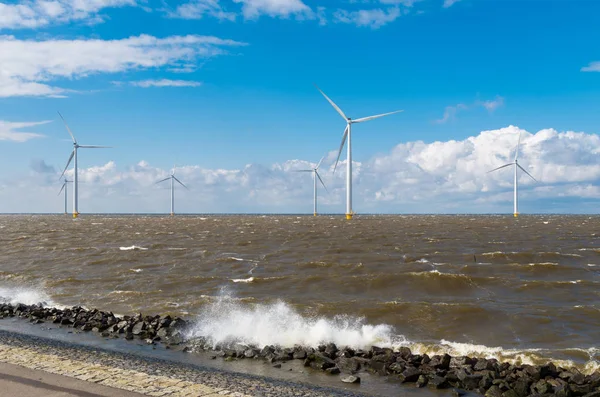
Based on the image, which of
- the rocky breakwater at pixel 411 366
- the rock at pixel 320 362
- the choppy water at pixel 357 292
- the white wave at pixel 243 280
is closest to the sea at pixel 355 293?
the choppy water at pixel 357 292

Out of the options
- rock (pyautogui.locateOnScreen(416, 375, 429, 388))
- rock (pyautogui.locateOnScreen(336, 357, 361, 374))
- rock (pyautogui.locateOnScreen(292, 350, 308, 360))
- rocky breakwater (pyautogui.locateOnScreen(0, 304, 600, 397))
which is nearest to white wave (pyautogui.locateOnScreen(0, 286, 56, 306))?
rocky breakwater (pyautogui.locateOnScreen(0, 304, 600, 397))

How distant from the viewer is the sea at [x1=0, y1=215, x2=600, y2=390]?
70.5 ft

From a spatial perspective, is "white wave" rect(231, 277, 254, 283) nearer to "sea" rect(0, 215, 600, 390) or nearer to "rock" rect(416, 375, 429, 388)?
"sea" rect(0, 215, 600, 390)

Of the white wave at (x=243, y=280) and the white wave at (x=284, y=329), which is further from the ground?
the white wave at (x=243, y=280)

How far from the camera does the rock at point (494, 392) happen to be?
14.5 metres

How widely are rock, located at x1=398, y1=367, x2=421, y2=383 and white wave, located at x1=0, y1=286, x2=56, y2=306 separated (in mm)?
21694

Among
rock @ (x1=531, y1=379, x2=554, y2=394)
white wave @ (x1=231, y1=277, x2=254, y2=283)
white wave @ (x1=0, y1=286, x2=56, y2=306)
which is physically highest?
white wave @ (x1=231, y1=277, x2=254, y2=283)

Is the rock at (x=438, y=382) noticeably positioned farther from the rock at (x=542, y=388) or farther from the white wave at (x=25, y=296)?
the white wave at (x=25, y=296)

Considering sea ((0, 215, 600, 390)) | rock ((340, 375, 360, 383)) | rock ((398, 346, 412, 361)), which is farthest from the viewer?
sea ((0, 215, 600, 390))

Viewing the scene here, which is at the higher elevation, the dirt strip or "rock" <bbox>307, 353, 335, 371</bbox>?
the dirt strip

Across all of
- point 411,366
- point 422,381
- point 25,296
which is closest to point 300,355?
point 411,366

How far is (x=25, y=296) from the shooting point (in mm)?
31641

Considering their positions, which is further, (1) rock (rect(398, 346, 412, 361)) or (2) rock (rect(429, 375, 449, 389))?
(1) rock (rect(398, 346, 412, 361))

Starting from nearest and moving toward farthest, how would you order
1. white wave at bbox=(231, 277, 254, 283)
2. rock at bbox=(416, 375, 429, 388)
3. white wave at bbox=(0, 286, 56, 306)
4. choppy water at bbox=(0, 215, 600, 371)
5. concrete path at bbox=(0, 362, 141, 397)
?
concrete path at bbox=(0, 362, 141, 397) < rock at bbox=(416, 375, 429, 388) < choppy water at bbox=(0, 215, 600, 371) < white wave at bbox=(0, 286, 56, 306) < white wave at bbox=(231, 277, 254, 283)
